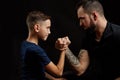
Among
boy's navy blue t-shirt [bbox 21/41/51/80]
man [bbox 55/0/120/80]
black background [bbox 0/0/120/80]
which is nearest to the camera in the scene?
boy's navy blue t-shirt [bbox 21/41/51/80]

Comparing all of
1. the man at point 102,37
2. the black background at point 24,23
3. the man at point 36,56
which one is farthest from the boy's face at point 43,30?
the black background at point 24,23

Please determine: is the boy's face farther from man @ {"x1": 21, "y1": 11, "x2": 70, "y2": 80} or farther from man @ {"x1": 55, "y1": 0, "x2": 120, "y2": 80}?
man @ {"x1": 55, "y1": 0, "x2": 120, "y2": 80}

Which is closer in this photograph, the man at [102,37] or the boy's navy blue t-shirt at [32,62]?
the boy's navy blue t-shirt at [32,62]

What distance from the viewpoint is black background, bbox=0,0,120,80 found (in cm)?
298

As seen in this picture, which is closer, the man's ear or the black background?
the man's ear

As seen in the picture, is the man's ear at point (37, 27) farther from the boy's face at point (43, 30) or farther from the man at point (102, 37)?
the man at point (102, 37)

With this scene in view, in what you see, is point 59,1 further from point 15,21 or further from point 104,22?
point 104,22

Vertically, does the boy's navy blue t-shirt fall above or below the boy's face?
below

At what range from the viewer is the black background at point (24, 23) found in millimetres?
2980

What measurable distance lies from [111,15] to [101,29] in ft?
2.41

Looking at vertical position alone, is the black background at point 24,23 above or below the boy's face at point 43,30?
below

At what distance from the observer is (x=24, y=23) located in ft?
9.81

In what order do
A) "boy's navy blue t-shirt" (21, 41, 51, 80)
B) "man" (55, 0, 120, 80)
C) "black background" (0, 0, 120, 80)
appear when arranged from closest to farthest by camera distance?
1. "boy's navy blue t-shirt" (21, 41, 51, 80)
2. "man" (55, 0, 120, 80)
3. "black background" (0, 0, 120, 80)

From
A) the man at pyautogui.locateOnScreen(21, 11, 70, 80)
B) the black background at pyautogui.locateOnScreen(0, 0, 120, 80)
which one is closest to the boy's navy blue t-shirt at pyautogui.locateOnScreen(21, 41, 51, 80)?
the man at pyautogui.locateOnScreen(21, 11, 70, 80)
